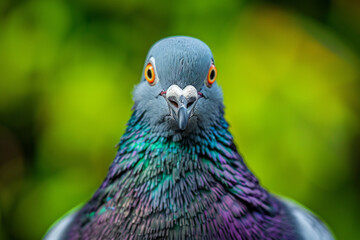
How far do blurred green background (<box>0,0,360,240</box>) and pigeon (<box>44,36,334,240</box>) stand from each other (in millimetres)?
1593

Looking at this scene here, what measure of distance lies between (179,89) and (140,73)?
1940 mm

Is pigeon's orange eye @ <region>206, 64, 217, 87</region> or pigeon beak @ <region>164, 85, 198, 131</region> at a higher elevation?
pigeon's orange eye @ <region>206, 64, 217, 87</region>

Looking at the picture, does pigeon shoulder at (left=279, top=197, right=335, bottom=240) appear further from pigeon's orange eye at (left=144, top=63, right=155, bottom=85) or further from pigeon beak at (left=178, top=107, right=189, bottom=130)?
pigeon's orange eye at (left=144, top=63, right=155, bottom=85)

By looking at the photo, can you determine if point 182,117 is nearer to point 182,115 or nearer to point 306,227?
point 182,115

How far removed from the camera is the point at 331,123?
3457 mm

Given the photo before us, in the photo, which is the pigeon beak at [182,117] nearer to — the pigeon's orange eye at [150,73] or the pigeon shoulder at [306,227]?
the pigeon's orange eye at [150,73]

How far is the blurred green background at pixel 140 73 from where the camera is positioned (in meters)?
3.41

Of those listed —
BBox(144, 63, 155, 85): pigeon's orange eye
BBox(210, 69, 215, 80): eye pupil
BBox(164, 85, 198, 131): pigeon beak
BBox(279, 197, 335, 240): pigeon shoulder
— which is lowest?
BBox(279, 197, 335, 240): pigeon shoulder

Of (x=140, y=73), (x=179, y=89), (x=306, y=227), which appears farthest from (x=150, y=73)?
(x=140, y=73)

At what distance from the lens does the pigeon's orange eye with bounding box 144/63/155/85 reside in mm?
1751

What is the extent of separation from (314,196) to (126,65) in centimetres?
186

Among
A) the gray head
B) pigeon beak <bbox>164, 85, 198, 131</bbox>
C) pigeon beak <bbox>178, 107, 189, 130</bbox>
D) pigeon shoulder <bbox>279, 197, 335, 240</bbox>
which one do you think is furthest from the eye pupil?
pigeon shoulder <bbox>279, 197, 335, 240</bbox>

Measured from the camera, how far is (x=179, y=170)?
67.3 inches

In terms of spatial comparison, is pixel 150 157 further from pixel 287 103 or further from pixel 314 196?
pixel 314 196
